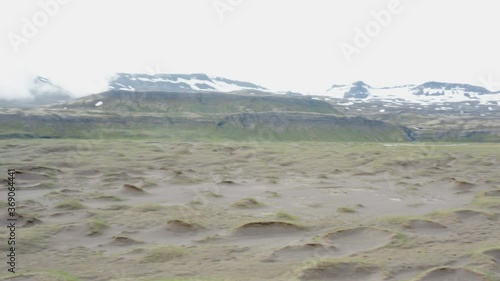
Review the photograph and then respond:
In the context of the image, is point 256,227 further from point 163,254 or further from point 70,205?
point 70,205

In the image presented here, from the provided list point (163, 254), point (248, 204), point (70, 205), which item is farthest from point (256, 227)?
point (70, 205)

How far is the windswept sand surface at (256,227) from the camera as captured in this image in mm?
18234

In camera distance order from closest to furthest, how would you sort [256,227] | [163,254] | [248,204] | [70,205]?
[163,254] < [256,227] < [70,205] < [248,204]

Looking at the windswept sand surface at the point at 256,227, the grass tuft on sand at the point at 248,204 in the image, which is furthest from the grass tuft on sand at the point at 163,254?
the grass tuft on sand at the point at 248,204

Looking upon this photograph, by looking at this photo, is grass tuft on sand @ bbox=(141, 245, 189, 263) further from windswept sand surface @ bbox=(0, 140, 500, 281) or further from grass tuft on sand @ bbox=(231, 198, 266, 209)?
grass tuft on sand @ bbox=(231, 198, 266, 209)

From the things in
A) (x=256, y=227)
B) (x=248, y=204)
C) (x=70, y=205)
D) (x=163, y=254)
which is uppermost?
(x=163, y=254)

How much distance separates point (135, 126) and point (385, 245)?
135885 mm

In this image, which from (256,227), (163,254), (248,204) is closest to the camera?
(163,254)

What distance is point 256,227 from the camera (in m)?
25.6

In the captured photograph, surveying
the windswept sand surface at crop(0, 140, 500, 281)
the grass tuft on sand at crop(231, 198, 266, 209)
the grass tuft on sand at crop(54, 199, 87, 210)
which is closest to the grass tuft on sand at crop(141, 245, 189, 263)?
the windswept sand surface at crop(0, 140, 500, 281)

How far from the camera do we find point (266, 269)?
60.3 ft

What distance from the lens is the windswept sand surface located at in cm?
1823

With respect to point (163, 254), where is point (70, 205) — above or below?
below

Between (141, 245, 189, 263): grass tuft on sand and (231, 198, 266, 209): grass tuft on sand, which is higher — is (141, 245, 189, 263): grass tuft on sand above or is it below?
above
